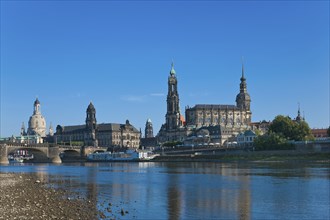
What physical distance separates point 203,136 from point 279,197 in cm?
15313

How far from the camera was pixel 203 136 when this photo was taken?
192 metres

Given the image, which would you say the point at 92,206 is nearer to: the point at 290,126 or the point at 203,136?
the point at 290,126

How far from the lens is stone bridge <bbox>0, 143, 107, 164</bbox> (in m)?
125

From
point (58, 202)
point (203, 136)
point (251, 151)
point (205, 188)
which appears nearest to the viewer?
point (58, 202)

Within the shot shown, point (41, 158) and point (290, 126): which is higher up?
point (290, 126)

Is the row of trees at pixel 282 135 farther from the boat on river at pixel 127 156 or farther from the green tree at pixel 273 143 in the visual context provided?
the boat on river at pixel 127 156

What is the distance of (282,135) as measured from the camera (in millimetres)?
131000

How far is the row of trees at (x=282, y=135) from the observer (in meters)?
124

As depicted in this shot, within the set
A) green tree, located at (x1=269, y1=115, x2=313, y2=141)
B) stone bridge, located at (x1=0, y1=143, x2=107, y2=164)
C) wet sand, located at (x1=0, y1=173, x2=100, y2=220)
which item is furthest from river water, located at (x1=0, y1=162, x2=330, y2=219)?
stone bridge, located at (x1=0, y1=143, x2=107, y2=164)

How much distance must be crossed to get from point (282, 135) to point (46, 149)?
71186mm


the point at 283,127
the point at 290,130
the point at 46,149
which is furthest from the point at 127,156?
the point at 290,130

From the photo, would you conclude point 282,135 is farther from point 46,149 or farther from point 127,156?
point 46,149

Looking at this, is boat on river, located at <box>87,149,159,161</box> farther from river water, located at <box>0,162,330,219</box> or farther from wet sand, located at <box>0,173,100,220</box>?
wet sand, located at <box>0,173,100,220</box>

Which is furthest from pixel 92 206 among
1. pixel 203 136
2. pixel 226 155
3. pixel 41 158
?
pixel 203 136
